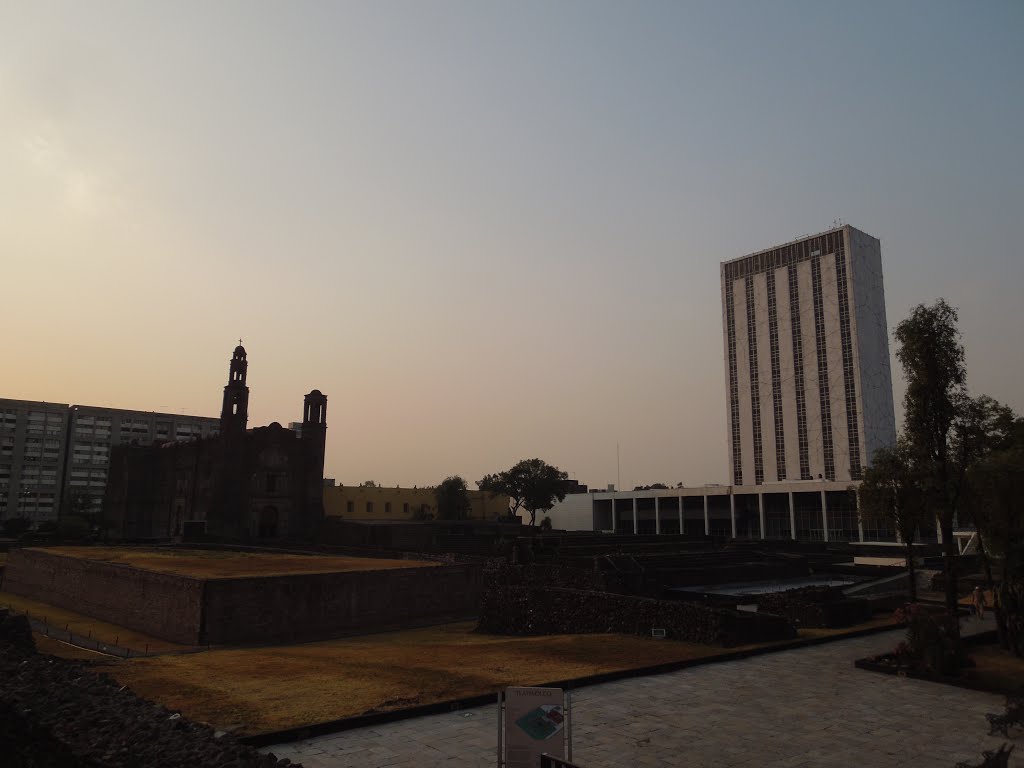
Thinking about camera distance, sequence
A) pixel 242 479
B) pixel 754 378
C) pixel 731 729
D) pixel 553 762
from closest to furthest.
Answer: pixel 553 762 < pixel 731 729 < pixel 242 479 < pixel 754 378

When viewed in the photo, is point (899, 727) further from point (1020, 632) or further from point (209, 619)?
point (209, 619)

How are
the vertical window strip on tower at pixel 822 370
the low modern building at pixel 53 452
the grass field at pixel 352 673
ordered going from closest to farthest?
→ 1. the grass field at pixel 352 673
2. the vertical window strip on tower at pixel 822 370
3. the low modern building at pixel 53 452

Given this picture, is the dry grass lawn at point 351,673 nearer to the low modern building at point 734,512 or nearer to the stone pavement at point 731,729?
the stone pavement at point 731,729

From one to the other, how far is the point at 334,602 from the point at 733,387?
77414mm

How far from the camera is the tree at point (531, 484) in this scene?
82.4 meters

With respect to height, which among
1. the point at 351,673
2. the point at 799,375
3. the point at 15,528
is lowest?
the point at 351,673

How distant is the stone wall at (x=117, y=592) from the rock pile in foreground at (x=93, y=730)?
11474 millimetres

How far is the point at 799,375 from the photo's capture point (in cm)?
8838

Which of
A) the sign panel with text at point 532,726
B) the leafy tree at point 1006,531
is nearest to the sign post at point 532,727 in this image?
the sign panel with text at point 532,726

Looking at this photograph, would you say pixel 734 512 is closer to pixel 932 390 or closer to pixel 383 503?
pixel 383 503

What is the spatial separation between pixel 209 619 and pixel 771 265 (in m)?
86.3

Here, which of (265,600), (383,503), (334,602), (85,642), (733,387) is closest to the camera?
(85,642)

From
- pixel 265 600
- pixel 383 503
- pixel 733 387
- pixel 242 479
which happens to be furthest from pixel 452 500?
pixel 265 600

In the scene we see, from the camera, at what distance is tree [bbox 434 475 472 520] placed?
77.9m
